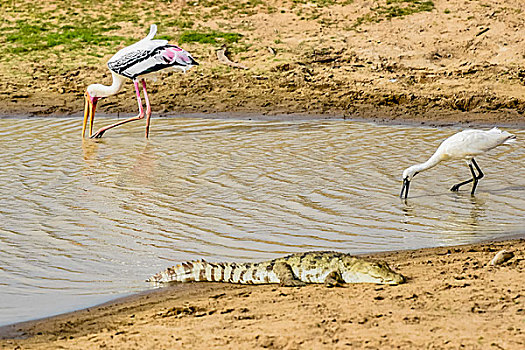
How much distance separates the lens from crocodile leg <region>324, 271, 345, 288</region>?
510 cm

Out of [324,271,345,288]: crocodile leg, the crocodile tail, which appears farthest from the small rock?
the crocodile tail

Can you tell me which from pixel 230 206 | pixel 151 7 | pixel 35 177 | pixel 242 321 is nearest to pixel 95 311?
pixel 242 321

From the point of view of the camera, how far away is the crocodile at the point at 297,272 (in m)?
5.01

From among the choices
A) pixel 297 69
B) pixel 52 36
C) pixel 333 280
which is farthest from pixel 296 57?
pixel 333 280

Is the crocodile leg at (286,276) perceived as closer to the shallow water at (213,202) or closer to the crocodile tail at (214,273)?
the crocodile tail at (214,273)

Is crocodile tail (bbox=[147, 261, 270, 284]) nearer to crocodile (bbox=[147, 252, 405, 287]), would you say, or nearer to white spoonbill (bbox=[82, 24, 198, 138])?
crocodile (bbox=[147, 252, 405, 287])

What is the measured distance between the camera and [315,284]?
5.23 meters

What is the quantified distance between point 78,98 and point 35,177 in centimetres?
564

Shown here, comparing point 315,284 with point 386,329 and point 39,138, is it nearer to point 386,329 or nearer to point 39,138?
point 386,329

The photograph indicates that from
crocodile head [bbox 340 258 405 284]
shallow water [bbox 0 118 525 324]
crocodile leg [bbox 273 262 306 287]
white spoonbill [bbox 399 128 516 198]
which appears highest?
white spoonbill [bbox 399 128 516 198]

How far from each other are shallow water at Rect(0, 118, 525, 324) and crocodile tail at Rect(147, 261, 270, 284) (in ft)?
0.77

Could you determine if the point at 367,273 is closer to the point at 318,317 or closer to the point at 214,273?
the point at 318,317

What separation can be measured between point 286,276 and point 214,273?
0.59m

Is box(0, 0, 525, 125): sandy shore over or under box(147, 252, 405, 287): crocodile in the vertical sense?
over
